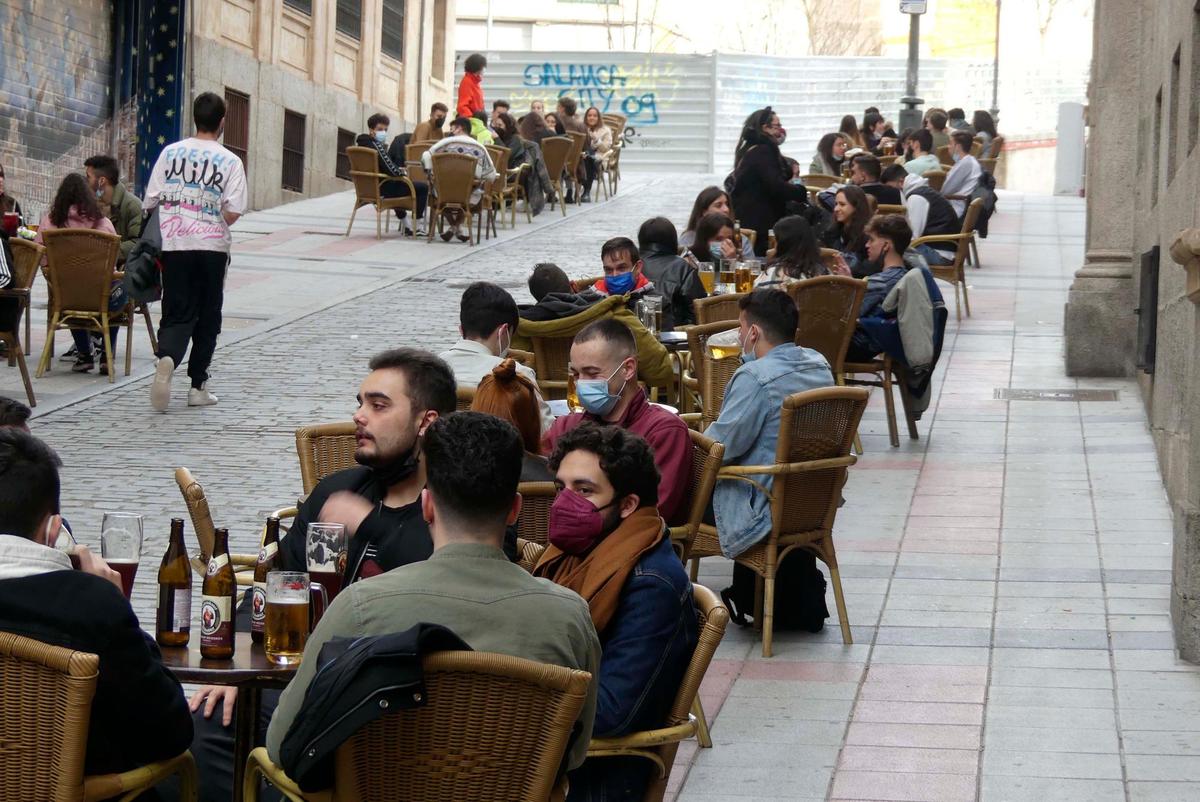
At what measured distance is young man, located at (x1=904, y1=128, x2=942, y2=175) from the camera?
67.6 ft

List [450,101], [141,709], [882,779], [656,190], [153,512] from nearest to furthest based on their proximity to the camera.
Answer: [141,709] < [882,779] < [153,512] < [656,190] < [450,101]

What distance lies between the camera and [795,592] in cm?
701

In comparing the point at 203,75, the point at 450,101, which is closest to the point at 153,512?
the point at 203,75

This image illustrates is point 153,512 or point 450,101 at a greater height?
point 450,101

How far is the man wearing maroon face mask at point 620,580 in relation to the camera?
3.96m

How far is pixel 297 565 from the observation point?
4.64 meters

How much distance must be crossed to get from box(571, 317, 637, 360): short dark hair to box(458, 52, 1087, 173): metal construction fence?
107 feet

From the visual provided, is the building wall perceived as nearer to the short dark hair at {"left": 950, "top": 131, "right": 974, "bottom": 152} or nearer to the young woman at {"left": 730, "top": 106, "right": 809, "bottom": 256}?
the short dark hair at {"left": 950, "top": 131, "right": 974, "bottom": 152}

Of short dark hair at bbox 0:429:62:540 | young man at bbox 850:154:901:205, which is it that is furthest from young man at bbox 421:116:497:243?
short dark hair at bbox 0:429:62:540

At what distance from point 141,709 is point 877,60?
38749 mm

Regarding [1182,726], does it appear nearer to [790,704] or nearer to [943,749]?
[943,749]

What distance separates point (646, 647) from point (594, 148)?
79.2 feet

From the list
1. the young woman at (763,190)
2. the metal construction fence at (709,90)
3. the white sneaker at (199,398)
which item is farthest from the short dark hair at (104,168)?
the metal construction fence at (709,90)

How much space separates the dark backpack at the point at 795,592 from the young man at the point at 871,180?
32.8 ft
